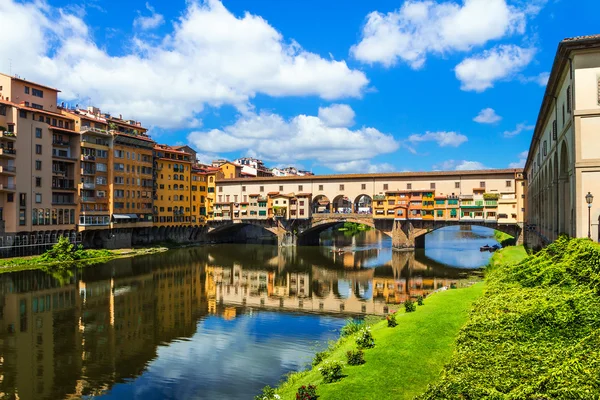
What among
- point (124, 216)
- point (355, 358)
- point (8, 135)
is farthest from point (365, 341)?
point (124, 216)

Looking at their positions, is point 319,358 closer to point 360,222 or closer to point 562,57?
point 562,57

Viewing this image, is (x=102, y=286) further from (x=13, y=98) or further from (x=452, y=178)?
(x=452, y=178)

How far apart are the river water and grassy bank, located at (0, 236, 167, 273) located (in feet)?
9.65

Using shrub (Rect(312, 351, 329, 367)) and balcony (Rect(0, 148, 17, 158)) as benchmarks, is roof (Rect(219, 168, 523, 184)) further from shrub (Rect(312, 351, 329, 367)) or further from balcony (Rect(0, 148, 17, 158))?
shrub (Rect(312, 351, 329, 367))

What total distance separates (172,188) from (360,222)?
36282 mm

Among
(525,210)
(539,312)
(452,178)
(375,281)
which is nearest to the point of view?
(539,312)

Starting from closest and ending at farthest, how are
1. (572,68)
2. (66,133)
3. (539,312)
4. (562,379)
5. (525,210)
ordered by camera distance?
1. (562,379)
2. (539,312)
3. (572,68)
4. (66,133)
5. (525,210)

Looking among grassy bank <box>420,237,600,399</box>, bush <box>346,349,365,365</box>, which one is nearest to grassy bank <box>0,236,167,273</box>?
bush <box>346,349,365,365</box>

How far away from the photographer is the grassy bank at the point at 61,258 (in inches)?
2137

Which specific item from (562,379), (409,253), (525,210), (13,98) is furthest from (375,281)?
(13,98)

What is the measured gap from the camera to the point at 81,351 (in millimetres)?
25625

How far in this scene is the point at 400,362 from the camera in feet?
55.4

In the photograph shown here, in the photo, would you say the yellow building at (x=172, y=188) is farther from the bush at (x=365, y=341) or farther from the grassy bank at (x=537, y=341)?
the grassy bank at (x=537, y=341)

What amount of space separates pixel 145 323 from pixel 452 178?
59.6 meters
